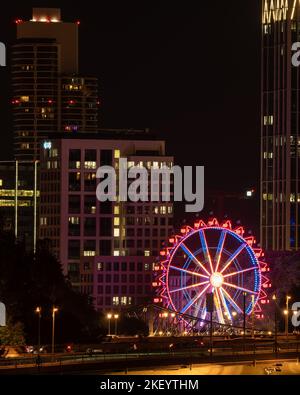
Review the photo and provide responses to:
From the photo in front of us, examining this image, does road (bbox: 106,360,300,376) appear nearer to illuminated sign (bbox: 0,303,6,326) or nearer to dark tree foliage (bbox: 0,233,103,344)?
dark tree foliage (bbox: 0,233,103,344)

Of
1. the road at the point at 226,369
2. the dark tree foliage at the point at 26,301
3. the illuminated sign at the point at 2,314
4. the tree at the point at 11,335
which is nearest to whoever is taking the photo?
the road at the point at 226,369

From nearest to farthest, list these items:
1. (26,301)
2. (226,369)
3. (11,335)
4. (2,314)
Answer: (226,369), (11,335), (2,314), (26,301)

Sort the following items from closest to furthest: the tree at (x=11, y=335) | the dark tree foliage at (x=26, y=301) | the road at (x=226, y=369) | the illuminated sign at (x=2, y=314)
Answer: the road at (x=226, y=369), the tree at (x=11, y=335), the illuminated sign at (x=2, y=314), the dark tree foliage at (x=26, y=301)

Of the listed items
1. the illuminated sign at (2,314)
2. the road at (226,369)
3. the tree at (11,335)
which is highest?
the illuminated sign at (2,314)

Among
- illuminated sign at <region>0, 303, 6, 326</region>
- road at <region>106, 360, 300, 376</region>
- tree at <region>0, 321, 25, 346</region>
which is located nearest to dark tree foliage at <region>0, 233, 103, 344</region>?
illuminated sign at <region>0, 303, 6, 326</region>

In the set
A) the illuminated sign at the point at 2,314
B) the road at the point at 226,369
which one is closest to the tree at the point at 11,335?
the illuminated sign at the point at 2,314

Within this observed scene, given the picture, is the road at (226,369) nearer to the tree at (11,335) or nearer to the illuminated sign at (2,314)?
the tree at (11,335)

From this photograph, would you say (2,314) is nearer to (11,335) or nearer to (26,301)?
(11,335)

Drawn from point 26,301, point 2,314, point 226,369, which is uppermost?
point 26,301

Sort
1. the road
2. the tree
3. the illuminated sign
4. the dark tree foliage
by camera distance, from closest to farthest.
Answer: the road < the tree < the illuminated sign < the dark tree foliage

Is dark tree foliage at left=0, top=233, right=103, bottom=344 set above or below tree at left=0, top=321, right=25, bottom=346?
above

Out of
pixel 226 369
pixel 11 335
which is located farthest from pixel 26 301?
pixel 226 369
